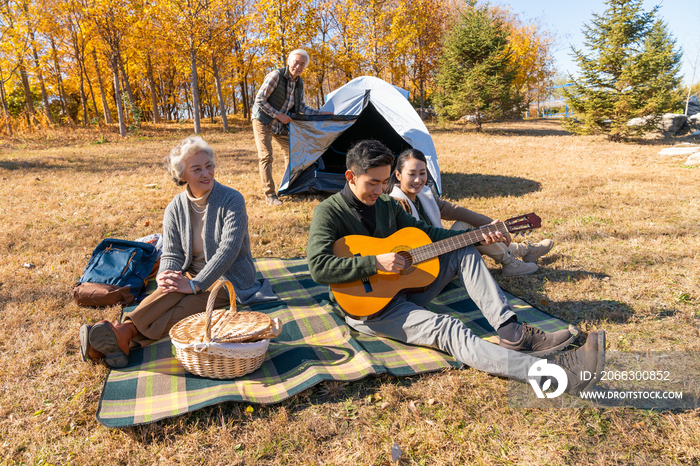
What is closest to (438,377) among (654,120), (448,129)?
(654,120)

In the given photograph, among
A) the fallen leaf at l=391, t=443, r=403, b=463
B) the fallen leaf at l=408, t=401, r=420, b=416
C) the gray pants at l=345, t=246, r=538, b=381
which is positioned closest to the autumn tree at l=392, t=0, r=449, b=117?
the gray pants at l=345, t=246, r=538, b=381

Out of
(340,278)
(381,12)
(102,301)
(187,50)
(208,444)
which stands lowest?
(208,444)

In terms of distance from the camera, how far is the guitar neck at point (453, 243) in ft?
8.86

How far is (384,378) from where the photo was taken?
2498mm

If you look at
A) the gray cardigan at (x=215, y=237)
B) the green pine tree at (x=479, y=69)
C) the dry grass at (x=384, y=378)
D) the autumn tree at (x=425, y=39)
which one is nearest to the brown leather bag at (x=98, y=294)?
the dry grass at (x=384, y=378)

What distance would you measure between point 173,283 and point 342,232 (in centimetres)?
118

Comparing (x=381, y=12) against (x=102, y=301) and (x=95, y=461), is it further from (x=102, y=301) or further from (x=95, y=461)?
(x=95, y=461)

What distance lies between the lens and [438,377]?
2.49m

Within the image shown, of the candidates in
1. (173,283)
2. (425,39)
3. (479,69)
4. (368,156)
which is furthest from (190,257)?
(425,39)

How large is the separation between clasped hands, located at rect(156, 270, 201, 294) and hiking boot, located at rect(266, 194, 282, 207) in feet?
12.2

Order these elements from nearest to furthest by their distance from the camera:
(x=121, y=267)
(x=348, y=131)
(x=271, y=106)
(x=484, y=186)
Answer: (x=121, y=267) → (x=271, y=106) → (x=348, y=131) → (x=484, y=186)

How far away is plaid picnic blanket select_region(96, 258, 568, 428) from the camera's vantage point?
2.22 metres

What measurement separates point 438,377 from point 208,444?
133 centimetres

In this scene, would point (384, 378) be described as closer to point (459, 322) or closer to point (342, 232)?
point (459, 322)
